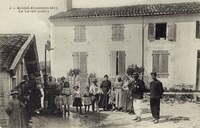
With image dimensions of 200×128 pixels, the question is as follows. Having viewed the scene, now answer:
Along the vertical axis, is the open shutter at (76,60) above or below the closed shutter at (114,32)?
below

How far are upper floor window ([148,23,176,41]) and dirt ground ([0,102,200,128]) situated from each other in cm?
78

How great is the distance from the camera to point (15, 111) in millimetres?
4258

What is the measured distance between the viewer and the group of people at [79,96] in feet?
14.4

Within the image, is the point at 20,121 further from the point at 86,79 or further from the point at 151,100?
the point at 151,100

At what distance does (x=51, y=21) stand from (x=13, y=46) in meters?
0.52

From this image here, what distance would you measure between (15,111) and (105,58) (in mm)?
1181

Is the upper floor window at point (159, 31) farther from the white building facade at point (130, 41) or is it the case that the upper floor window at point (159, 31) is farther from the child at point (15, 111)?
the child at point (15, 111)

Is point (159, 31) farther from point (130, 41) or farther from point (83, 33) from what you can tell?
point (83, 33)

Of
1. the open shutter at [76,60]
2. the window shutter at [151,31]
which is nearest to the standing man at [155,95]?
the window shutter at [151,31]

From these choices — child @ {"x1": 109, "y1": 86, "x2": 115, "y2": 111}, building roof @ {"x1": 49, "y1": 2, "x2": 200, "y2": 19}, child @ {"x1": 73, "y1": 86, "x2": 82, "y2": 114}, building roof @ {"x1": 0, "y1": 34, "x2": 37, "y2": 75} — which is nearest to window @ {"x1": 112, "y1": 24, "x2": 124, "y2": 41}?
building roof @ {"x1": 49, "y1": 2, "x2": 200, "y2": 19}

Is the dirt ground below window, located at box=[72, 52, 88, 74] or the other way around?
below

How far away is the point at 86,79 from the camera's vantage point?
15.3ft

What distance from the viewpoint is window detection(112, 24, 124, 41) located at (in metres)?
4.34

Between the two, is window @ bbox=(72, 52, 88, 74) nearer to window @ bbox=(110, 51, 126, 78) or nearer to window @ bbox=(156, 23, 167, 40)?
window @ bbox=(110, 51, 126, 78)
